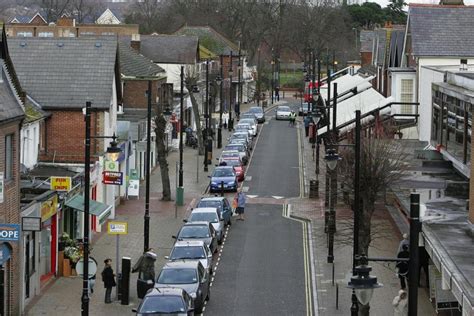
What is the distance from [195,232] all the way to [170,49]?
46.8 m

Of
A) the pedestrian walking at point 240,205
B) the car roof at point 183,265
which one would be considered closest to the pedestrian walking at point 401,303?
the car roof at point 183,265

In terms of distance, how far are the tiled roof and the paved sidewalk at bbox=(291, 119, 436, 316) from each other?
10.3 m

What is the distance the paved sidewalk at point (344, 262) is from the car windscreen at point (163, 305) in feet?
15.2

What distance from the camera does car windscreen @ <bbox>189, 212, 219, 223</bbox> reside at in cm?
4081

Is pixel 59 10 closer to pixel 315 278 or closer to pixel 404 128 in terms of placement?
pixel 404 128

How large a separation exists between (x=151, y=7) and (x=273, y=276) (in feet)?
454

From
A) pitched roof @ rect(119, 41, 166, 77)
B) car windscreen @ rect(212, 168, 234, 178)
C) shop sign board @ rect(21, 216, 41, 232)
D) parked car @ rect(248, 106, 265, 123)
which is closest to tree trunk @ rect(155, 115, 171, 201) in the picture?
car windscreen @ rect(212, 168, 234, 178)

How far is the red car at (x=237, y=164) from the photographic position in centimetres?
5875

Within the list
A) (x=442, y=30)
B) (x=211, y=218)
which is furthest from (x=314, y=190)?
(x=211, y=218)

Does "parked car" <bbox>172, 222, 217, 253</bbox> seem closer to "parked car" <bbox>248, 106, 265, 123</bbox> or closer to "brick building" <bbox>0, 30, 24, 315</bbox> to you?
"brick building" <bbox>0, 30, 24, 315</bbox>

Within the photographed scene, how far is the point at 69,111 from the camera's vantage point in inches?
1661

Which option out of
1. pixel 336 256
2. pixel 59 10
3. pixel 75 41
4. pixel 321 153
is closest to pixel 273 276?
pixel 336 256

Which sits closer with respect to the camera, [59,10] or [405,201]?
[405,201]

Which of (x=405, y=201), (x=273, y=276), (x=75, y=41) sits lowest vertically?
(x=273, y=276)
